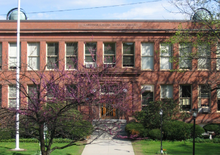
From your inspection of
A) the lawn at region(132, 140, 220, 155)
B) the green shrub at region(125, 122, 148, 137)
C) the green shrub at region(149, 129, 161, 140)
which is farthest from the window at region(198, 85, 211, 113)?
the green shrub at region(125, 122, 148, 137)

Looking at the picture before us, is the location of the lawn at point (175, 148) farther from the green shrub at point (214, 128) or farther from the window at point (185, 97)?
the window at point (185, 97)

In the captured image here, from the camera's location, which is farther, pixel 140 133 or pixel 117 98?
pixel 140 133

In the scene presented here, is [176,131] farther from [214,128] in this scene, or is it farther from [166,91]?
[166,91]

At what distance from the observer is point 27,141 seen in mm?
20203

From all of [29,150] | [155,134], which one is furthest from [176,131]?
[29,150]

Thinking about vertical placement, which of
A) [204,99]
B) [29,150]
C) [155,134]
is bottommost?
[29,150]

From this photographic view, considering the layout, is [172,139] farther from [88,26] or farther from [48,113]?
[48,113]

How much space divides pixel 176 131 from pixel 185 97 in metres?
5.70

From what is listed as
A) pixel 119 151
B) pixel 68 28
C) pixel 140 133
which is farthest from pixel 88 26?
pixel 119 151

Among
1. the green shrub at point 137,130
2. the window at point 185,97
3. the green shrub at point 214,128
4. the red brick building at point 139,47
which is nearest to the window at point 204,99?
the red brick building at point 139,47

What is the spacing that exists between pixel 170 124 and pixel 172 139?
106cm

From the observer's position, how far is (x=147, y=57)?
82.9 ft

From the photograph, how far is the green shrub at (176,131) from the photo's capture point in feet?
66.3

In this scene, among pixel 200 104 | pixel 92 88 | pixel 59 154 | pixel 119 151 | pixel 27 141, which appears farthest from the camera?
pixel 200 104
